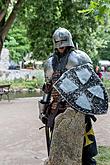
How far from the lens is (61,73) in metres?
4.70

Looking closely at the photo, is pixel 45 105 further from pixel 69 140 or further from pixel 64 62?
pixel 69 140

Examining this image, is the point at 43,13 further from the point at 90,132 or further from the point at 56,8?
the point at 90,132

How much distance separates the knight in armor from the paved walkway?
64.3 inches

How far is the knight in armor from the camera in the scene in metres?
4.62

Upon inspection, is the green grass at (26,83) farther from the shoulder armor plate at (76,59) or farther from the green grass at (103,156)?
the shoulder armor plate at (76,59)

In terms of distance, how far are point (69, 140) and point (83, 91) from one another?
0.56 meters

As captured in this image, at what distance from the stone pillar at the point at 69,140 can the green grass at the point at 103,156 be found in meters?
1.82

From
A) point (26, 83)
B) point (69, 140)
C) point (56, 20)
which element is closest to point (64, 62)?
point (69, 140)

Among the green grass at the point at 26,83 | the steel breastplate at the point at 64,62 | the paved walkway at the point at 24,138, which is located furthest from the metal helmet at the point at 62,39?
the green grass at the point at 26,83

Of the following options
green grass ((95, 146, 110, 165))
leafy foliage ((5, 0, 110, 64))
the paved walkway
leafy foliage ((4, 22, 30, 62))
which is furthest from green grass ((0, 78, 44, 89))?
green grass ((95, 146, 110, 165))

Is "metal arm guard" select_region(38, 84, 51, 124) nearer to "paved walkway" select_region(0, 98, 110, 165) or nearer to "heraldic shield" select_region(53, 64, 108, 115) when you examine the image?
"heraldic shield" select_region(53, 64, 108, 115)

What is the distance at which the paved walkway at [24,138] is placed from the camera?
21.5 feet

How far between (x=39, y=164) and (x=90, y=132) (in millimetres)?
1725

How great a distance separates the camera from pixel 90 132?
4.62 m
